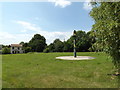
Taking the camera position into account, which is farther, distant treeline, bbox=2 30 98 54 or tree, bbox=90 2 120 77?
distant treeline, bbox=2 30 98 54

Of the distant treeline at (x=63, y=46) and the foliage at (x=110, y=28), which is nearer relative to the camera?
the foliage at (x=110, y=28)

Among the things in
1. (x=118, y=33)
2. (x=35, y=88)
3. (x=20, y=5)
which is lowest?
(x=35, y=88)

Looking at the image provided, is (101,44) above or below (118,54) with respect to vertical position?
above

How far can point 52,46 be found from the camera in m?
50.0

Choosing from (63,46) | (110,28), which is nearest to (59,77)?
(110,28)

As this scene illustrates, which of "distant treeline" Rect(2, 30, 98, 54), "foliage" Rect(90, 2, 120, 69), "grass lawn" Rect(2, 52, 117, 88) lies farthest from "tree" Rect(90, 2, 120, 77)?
"distant treeline" Rect(2, 30, 98, 54)

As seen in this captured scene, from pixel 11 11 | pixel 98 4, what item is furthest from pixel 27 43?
pixel 98 4

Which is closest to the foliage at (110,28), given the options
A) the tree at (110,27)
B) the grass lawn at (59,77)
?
the tree at (110,27)

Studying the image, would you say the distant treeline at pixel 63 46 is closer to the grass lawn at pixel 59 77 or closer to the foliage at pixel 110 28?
the grass lawn at pixel 59 77

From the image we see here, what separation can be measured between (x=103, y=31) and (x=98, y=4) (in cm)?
145

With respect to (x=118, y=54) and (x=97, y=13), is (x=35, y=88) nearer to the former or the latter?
(x=118, y=54)

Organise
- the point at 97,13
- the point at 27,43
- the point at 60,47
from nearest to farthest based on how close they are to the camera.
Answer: the point at 97,13 < the point at 60,47 < the point at 27,43

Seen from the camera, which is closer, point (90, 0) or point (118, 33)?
point (118, 33)

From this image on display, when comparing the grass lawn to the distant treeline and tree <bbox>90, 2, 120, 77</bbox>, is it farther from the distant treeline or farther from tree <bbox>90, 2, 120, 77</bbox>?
the distant treeline
